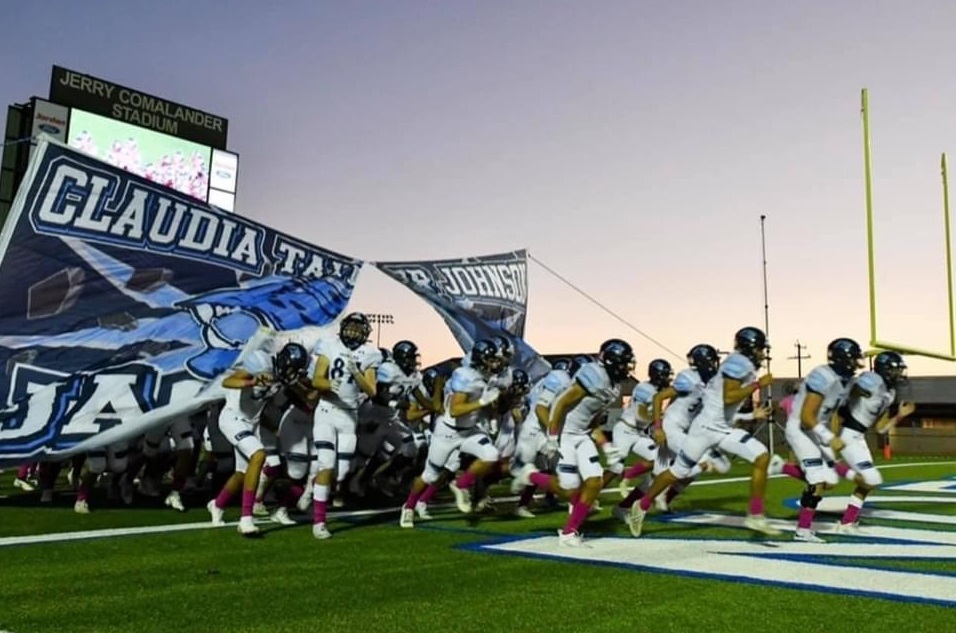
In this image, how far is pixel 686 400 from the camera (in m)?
10.5

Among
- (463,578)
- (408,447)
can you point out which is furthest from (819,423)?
(408,447)

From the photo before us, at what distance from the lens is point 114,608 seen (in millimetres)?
5148

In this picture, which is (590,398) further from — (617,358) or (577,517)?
(577,517)

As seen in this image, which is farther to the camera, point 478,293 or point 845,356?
point 478,293

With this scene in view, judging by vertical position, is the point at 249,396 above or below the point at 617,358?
below

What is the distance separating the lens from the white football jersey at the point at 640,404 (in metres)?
11.5

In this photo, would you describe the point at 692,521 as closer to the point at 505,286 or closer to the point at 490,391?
the point at 490,391

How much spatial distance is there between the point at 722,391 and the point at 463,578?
3.55 meters

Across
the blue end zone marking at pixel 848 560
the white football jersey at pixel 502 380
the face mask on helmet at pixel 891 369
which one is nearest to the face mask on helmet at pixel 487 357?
the white football jersey at pixel 502 380

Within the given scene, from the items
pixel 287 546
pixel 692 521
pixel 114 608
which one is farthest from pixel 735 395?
pixel 114 608

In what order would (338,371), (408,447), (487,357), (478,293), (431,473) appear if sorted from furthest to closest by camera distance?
(478,293), (408,447), (431,473), (487,357), (338,371)

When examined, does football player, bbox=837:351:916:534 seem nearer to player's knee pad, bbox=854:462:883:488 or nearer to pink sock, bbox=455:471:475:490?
player's knee pad, bbox=854:462:883:488

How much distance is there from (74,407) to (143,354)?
96cm

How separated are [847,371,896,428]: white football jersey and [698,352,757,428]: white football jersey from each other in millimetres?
1277
